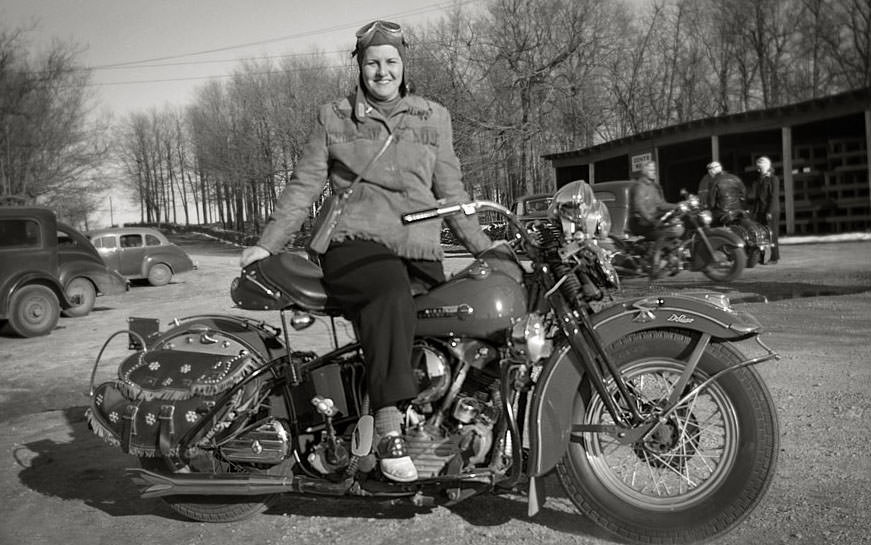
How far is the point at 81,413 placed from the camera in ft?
19.6

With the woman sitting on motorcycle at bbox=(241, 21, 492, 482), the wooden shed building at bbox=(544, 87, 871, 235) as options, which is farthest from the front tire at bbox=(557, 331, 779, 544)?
the wooden shed building at bbox=(544, 87, 871, 235)

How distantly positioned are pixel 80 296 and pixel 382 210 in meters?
11.8

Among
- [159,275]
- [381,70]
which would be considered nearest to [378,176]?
[381,70]

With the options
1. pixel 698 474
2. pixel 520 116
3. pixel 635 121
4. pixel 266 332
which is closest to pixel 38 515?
pixel 266 332

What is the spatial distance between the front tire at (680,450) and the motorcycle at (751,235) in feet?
34.8

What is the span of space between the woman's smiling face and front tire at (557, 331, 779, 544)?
141 centimetres

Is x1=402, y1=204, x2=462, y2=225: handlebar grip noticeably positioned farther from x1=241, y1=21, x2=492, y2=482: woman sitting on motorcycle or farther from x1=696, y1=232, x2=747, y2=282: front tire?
x1=696, y1=232, x2=747, y2=282: front tire

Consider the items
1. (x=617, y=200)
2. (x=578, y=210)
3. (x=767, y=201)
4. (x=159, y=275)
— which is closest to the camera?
(x=578, y=210)

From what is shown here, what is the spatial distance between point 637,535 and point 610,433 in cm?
39

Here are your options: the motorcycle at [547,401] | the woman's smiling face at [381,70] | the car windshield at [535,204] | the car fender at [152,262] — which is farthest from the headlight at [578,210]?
the car fender at [152,262]

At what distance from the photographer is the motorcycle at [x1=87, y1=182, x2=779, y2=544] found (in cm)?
291

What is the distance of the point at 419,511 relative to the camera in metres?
3.56

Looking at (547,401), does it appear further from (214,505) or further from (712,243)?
(712,243)

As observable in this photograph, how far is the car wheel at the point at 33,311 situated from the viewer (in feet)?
36.3
